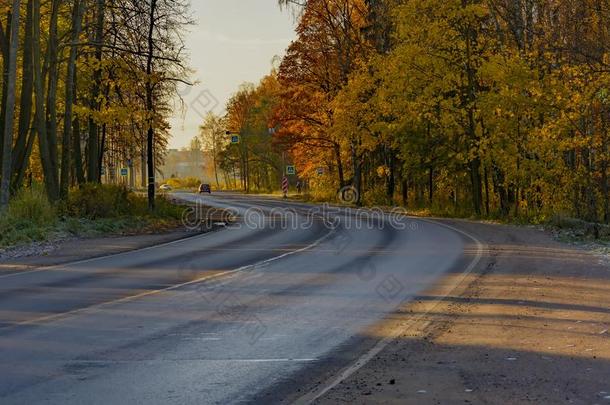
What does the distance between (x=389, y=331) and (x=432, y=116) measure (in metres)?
24.2

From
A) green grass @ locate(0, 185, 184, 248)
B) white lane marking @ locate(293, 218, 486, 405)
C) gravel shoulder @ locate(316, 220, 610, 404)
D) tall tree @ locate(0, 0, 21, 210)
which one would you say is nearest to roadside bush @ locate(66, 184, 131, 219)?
green grass @ locate(0, 185, 184, 248)

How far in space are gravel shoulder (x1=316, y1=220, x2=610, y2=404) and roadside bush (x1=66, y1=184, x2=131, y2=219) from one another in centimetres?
1704

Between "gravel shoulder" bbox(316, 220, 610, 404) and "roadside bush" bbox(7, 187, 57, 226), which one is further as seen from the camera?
"roadside bush" bbox(7, 187, 57, 226)

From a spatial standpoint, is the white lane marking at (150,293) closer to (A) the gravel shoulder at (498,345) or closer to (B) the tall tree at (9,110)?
(A) the gravel shoulder at (498,345)

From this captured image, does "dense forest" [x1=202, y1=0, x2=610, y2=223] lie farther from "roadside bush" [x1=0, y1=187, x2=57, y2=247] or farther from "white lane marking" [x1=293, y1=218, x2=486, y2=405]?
"roadside bush" [x1=0, y1=187, x2=57, y2=247]

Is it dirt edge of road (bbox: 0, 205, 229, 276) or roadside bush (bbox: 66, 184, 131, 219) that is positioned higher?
roadside bush (bbox: 66, 184, 131, 219)

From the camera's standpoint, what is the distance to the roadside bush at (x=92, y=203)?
85.8 ft

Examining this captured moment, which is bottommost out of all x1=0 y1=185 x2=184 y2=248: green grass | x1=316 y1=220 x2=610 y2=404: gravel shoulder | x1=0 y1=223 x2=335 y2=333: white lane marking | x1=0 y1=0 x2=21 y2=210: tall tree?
x1=316 y1=220 x2=610 y2=404: gravel shoulder

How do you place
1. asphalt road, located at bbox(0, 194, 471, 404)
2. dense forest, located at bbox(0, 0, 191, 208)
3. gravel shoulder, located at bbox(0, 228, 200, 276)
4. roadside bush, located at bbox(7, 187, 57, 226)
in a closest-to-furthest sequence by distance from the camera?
asphalt road, located at bbox(0, 194, 471, 404) → gravel shoulder, located at bbox(0, 228, 200, 276) → roadside bush, located at bbox(7, 187, 57, 226) → dense forest, located at bbox(0, 0, 191, 208)

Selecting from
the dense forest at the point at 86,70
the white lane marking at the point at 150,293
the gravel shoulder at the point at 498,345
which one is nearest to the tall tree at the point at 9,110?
the dense forest at the point at 86,70

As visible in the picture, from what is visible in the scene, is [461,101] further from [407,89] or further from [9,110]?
[9,110]

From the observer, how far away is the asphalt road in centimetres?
636

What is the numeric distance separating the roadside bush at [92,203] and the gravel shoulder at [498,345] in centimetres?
1704

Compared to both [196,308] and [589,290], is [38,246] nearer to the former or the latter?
[196,308]
